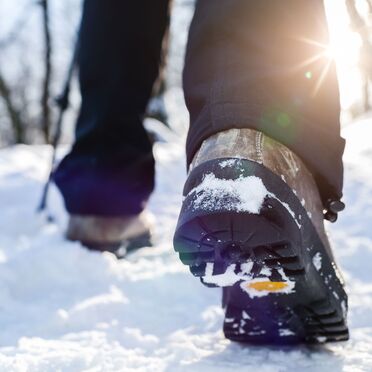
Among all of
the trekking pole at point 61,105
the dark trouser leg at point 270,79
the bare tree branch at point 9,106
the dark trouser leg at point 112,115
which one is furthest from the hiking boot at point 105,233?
the bare tree branch at point 9,106

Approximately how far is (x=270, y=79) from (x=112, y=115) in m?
0.87

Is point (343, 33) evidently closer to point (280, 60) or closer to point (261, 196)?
point (280, 60)

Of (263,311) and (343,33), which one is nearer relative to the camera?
(263,311)

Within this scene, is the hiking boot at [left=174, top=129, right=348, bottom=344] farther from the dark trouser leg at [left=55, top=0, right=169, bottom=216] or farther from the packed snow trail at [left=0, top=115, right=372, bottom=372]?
the dark trouser leg at [left=55, top=0, right=169, bottom=216]

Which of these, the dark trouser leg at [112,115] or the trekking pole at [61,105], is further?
the trekking pole at [61,105]

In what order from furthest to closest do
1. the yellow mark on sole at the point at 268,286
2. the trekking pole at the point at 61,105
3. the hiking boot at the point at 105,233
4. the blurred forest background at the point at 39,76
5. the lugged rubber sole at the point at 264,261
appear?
the blurred forest background at the point at 39,76, the trekking pole at the point at 61,105, the hiking boot at the point at 105,233, the yellow mark on sole at the point at 268,286, the lugged rubber sole at the point at 264,261

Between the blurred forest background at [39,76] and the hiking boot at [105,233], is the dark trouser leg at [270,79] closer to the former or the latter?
the hiking boot at [105,233]

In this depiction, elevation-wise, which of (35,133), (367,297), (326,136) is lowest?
(35,133)

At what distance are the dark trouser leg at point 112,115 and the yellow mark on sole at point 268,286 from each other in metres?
0.87

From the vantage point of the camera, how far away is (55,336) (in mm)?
Answer: 1019

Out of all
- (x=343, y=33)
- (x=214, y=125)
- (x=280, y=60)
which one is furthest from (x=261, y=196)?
(x=343, y=33)

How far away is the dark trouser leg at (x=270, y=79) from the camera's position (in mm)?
840

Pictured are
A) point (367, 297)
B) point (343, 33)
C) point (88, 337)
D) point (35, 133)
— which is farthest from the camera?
point (35, 133)

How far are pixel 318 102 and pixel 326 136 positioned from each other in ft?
0.19
